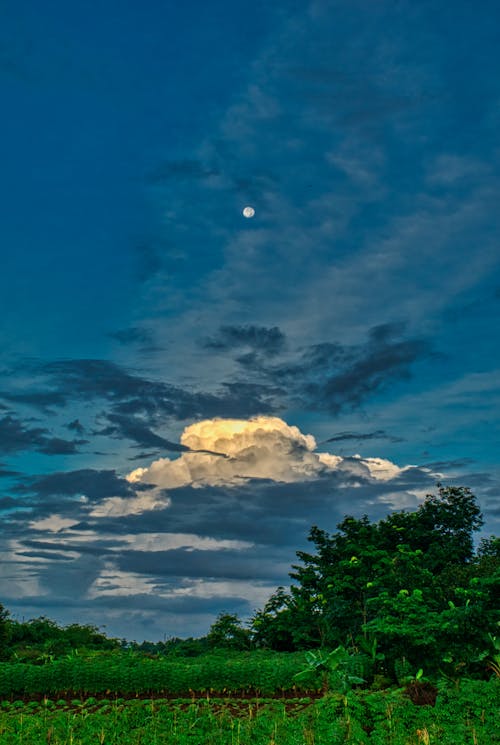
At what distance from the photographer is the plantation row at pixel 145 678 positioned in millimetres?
15430

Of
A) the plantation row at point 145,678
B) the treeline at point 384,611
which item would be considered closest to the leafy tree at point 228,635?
the treeline at point 384,611

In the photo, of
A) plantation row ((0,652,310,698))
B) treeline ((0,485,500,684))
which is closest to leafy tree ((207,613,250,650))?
treeline ((0,485,500,684))

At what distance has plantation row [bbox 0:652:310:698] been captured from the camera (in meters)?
15.4

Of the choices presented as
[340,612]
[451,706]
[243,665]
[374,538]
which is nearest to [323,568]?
[374,538]

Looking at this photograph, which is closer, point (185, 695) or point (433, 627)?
point (433, 627)

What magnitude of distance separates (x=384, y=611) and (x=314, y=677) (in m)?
2.02

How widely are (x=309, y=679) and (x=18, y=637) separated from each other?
1346 centimetres

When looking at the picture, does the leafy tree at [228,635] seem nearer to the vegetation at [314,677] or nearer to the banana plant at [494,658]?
the vegetation at [314,677]

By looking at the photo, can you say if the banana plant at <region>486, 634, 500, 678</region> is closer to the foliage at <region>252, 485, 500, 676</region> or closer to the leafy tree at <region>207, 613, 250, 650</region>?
the foliage at <region>252, 485, 500, 676</region>

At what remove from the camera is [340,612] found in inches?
812

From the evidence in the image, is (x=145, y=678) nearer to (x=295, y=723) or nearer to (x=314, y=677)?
(x=314, y=677)

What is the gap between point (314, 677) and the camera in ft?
49.4

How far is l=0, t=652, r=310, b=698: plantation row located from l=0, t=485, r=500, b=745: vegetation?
0.08 ft

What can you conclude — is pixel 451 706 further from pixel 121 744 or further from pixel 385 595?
pixel 121 744
